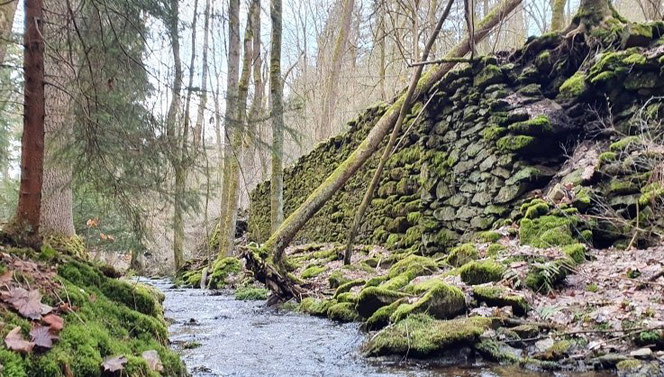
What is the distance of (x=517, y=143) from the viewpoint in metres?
6.61

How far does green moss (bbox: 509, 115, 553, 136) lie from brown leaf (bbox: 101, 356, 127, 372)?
6129 millimetres

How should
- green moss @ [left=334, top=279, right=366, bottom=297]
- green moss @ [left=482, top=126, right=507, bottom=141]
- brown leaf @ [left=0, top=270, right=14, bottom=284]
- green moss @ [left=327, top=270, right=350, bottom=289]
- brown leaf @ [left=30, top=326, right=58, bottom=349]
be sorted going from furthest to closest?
1. green moss @ [left=482, top=126, right=507, bottom=141]
2. green moss @ [left=327, top=270, right=350, bottom=289]
3. green moss @ [left=334, top=279, right=366, bottom=297]
4. brown leaf @ [left=0, top=270, right=14, bottom=284]
5. brown leaf @ [left=30, top=326, right=58, bottom=349]

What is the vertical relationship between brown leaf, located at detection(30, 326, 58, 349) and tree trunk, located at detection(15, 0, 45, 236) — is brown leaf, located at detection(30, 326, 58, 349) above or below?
below

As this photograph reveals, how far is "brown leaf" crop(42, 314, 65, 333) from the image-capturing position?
1.90m

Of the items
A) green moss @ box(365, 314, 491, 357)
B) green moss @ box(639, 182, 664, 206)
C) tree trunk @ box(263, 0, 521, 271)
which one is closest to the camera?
green moss @ box(365, 314, 491, 357)

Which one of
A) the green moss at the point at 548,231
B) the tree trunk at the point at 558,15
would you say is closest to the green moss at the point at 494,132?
the green moss at the point at 548,231

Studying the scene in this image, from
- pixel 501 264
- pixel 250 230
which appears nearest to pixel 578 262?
pixel 501 264

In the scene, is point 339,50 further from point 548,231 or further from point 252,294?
point 548,231

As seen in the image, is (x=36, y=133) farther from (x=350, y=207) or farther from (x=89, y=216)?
(x=89, y=216)

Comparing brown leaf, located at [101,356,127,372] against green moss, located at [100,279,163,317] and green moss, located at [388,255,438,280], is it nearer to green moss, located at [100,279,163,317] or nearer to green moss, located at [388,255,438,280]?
green moss, located at [100,279,163,317]

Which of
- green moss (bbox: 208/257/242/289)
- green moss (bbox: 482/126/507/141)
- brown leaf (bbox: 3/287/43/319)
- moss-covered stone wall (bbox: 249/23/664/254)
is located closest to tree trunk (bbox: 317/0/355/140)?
moss-covered stone wall (bbox: 249/23/664/254)

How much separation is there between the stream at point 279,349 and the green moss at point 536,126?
12.7ft

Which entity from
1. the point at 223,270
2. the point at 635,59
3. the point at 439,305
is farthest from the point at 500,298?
the point at 223,270

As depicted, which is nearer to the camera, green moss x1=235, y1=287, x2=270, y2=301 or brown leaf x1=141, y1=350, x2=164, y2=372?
brown leaf x1=141, y1=350, x2=164, y2=372
